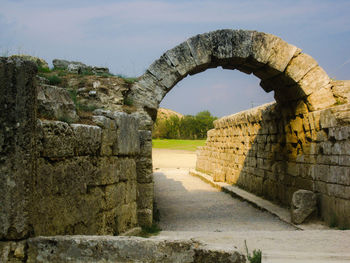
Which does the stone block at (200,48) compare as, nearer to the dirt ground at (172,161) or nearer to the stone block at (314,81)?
the stone block at (314,81)

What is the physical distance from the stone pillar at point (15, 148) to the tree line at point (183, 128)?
155ft

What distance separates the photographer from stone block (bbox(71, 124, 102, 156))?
4.11 metres

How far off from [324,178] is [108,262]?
5638 mm

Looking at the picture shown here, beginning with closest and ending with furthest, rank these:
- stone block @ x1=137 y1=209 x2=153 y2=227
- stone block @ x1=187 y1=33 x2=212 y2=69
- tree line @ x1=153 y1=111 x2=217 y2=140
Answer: stone block @ x1=137 y1=209 x2=153 y2=227 < stone block @ x1=187 y1=33 x2=212 y2=69 < tree line @ x1=153 y1=111 x2=217 y2=140

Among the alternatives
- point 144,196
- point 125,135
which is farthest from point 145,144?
point 125,135

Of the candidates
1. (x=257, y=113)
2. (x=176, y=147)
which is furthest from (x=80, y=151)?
(x=176, y=147)

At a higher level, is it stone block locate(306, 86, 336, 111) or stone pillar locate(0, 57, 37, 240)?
stone block locate(306, 86, 336, 111)

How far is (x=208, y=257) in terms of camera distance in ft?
9.61

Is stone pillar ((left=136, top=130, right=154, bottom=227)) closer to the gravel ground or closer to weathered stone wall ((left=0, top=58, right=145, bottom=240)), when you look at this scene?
weathered stone wall ((left=0, top=58, right=145, bottom=240))

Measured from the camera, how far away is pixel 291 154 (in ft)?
31.3

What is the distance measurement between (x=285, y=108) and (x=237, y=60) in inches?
78.5

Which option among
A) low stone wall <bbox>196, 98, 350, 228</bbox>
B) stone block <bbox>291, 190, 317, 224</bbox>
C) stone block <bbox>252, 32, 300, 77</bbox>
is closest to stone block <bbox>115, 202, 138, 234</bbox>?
stone block <bbox>291, 190, 317, 224</bbox>

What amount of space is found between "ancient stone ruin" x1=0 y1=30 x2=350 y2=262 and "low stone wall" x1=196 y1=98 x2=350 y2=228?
3cm

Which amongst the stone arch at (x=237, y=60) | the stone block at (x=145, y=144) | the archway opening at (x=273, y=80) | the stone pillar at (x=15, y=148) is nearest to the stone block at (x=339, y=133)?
the archway opening at (x=273, y=80)
